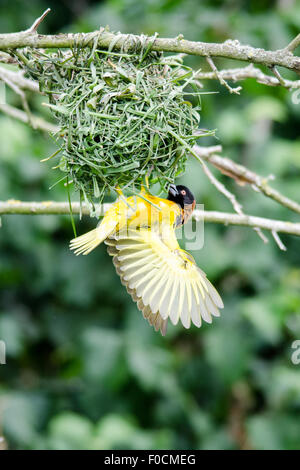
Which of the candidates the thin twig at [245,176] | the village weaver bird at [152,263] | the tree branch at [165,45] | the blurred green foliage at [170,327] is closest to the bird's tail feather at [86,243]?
the village weaver bird at [152,263]

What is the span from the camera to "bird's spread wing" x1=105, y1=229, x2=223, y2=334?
7.93 ft

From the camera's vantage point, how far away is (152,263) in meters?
2.53

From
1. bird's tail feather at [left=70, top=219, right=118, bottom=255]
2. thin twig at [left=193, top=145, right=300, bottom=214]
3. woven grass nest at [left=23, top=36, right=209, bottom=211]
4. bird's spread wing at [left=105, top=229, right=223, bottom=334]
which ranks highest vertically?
thin twig at [left=193, top=145, right=300, bottom=214]

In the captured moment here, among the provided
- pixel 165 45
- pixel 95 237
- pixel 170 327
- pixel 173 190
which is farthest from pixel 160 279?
pixel 170 327

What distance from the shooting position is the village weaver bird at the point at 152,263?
7.99ft

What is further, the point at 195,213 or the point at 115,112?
the point at 195,213

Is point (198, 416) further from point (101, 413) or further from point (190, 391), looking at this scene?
point (101, 413)

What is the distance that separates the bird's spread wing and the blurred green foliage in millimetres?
2087

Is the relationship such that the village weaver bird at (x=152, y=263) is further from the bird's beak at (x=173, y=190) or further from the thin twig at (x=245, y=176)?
the thin twig at (x=245, y=176)

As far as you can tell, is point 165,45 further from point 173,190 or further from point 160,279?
point 160,279

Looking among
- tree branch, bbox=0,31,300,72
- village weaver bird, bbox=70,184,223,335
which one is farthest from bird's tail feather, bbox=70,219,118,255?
tree branch, bbox=0,31,300,72

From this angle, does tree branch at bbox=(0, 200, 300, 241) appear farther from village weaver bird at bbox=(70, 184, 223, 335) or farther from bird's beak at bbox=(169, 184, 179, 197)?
village weaver bird at bbox=(70, 184, 223, 335)

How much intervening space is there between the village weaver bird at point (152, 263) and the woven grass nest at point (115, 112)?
0.57 ft

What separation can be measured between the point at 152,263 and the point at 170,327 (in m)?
2.43
